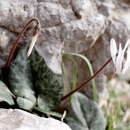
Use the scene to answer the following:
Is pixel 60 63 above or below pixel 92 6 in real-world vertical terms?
below

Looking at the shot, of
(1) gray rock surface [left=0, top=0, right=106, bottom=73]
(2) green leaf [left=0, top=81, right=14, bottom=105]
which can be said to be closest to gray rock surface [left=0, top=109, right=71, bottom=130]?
(2) green leaf [left=0, top=81, right=14, bottom=105]

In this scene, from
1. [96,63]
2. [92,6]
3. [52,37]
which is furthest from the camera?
[96,63]

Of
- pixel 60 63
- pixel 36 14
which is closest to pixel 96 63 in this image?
pixel 60 63

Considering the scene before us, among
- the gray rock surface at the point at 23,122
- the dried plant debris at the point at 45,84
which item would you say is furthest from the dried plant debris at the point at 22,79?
the gray rock surface at the point at 23,122

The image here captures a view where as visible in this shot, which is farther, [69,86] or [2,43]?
[69,86]

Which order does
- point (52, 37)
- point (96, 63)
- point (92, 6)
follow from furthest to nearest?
point (96, 63) < point (92, 6) < point (52, 37)

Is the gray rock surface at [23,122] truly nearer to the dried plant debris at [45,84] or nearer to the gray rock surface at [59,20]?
the dried plant debris at [45,84]

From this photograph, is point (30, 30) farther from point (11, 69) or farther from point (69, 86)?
point (69, 86)
